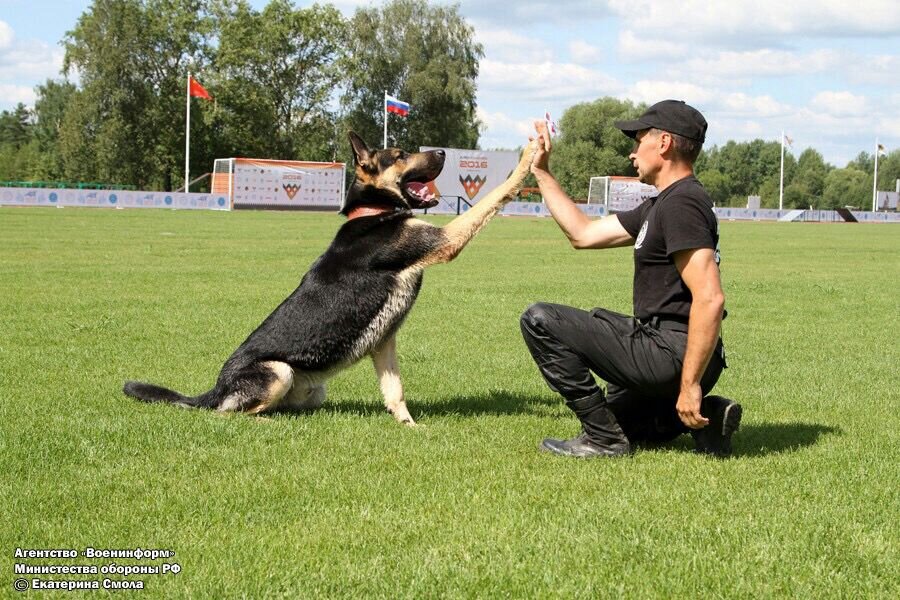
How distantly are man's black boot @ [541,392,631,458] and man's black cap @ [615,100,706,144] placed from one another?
1.56 metres

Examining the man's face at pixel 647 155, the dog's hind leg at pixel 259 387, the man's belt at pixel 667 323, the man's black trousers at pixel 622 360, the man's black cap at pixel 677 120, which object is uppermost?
the man's black cap at pixel 677 120

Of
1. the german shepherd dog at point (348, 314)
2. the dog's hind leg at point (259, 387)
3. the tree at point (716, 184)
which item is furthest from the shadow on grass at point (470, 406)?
the tree at point (716, 184)

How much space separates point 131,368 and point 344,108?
238ft

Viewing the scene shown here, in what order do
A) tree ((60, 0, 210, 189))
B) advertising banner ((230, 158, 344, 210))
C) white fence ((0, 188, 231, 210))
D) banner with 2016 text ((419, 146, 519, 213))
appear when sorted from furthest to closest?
tree ((60, 0, 210, 189)) → banner with 2016 text ((419, 146, 519, 213)) → advertising banner ((230, 158, 344, 210)) → white fence ((0, 188, 231, 210))

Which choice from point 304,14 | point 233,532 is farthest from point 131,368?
point 304,14

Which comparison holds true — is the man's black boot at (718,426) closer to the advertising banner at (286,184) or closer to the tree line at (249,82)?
the advertising banner at (286,184)

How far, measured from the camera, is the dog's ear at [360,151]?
640cm

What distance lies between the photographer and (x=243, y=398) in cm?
599

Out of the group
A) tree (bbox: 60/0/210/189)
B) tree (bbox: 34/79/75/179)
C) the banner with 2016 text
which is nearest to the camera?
the banner with 2016 text

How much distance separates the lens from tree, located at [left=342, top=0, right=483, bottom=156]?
73.7 m

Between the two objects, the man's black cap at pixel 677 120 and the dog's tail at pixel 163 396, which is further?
the dog's tail at pixel 163 396

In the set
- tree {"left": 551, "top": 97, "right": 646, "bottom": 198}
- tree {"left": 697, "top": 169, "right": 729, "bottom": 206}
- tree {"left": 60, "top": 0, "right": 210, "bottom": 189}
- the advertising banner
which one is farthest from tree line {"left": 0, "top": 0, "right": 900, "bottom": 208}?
tree {"left": 697, "top": 169, "right": 729, "bottom": 206}

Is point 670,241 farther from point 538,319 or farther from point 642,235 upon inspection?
point 538,319

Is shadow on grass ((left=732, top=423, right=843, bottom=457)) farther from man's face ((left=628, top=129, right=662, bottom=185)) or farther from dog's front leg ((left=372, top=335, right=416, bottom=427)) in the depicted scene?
dog's front leg ((left=372, top=335, right=416, bottom=427))
